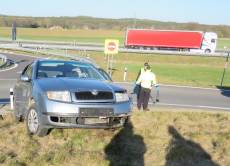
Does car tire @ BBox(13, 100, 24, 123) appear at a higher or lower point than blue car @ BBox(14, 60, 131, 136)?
lower

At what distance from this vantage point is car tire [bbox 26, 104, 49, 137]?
315 inches

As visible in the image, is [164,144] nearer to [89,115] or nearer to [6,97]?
[89,115]

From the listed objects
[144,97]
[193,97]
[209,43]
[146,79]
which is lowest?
[209,43]

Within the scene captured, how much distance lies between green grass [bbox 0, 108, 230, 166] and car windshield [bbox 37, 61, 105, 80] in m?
1.15

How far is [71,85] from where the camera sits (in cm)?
797

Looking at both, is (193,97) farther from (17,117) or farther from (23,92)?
(23,92)

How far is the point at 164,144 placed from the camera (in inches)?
332

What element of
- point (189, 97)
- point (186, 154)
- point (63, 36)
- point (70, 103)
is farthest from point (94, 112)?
point (63, 36)

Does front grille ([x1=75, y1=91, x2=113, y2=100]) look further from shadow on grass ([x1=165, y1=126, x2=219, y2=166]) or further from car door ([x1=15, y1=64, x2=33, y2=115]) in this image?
shadow on grass ([x1=165, y1=126, x2=219, y2=166])

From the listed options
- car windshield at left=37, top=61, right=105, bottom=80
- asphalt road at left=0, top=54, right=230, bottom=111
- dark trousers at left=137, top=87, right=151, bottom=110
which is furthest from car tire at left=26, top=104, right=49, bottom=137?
asphalt road at left=0, top=54, right=230, bottom=111

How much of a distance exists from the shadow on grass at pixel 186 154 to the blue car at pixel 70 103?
110 centimetres

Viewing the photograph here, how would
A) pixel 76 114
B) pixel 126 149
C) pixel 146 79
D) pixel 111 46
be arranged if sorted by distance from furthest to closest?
pixel 111 46, pixel 146 79, pixel 126 149, pixel 76 114

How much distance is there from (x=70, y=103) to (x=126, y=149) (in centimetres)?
142

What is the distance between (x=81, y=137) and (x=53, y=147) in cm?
73
